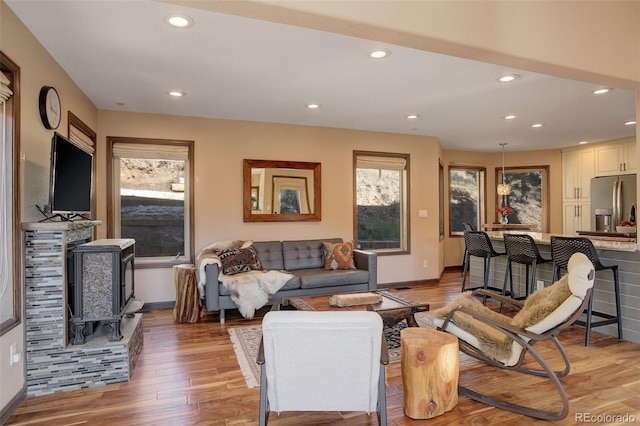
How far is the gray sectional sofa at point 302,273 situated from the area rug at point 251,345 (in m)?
0.44

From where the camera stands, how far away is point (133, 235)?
493 cm

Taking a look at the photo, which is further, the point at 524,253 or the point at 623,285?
the point at 524,253

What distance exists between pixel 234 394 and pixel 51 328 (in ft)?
4.44

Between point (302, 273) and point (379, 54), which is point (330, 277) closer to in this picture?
point (302, 273)

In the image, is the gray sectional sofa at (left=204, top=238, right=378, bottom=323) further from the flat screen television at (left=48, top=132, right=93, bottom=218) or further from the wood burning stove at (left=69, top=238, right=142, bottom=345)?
the flat screen television at (left=48, top=132, right=93, bottom=218)

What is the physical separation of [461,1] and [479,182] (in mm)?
6513

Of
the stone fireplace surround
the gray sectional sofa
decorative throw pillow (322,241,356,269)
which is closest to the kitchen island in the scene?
the gray sectional sofa

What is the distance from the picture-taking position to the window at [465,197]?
7.92 meters

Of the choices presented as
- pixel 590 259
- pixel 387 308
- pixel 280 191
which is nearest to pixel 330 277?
pixel 387 308

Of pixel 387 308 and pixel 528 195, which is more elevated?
pixel 528 195

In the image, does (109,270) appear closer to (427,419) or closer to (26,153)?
(26,153)

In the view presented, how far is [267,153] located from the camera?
5.36 metres

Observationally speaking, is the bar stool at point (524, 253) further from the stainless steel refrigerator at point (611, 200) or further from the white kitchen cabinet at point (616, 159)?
the white kitchen cabinet at point (616, 159)

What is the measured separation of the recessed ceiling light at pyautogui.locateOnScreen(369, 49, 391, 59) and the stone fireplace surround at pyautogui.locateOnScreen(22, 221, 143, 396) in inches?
103
